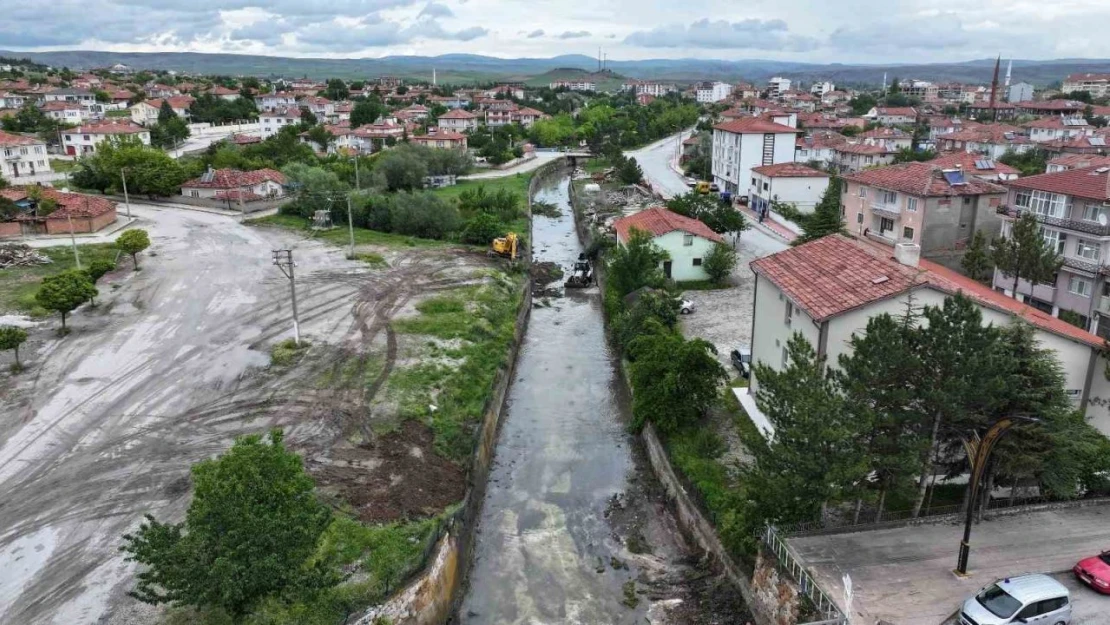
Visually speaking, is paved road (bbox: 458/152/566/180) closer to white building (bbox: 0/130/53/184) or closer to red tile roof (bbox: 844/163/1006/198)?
white building (bbox: 0/130/53/184)

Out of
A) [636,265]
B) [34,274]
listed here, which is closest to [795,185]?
[636,265]

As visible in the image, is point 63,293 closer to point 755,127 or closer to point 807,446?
point 807,446

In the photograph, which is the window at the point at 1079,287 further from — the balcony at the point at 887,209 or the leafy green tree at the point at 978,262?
the balcony at the point at 887,209

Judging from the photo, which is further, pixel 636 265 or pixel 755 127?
pixel 755 127

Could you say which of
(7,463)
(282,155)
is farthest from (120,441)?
(282,155)

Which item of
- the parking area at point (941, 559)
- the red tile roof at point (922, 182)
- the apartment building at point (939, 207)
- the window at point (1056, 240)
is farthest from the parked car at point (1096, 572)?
the red tile roof at point (922, 182)

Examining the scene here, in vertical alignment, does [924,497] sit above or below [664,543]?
above

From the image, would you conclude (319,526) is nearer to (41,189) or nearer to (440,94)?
(41,189)
